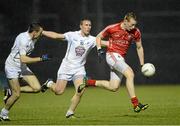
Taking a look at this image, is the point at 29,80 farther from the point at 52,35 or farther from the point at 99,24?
the point at 99,24

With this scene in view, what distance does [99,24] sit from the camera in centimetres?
3014

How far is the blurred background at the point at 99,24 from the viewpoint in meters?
29.4

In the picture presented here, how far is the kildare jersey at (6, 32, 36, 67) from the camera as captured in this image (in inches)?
570

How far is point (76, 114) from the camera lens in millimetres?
15719

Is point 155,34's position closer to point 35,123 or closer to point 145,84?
point 145,84

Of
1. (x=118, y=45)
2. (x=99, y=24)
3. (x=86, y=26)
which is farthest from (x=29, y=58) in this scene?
(x=99, y=24)

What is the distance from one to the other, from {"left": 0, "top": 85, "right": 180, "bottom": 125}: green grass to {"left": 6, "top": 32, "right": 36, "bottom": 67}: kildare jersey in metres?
1.06

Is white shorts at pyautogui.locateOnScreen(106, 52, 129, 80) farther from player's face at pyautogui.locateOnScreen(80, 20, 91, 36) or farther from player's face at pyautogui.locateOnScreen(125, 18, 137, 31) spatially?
player's face at pyautogui.locateOnScreen(80, 20, 91, 36)

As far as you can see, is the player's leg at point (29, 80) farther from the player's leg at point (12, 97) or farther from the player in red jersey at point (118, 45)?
the player in red jersey at point (118, 45)

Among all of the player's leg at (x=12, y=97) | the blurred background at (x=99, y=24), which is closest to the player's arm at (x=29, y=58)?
the player's leg at (x=12, y=97)

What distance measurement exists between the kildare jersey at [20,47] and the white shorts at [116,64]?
5.86 ft

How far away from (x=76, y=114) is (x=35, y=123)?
2219 mm

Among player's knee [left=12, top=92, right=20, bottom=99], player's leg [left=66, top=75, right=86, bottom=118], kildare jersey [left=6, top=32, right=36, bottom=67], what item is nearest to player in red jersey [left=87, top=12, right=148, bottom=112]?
player's leg [left=66, top=75, right=86, bottom=118]

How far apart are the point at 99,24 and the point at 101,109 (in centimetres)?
1332
